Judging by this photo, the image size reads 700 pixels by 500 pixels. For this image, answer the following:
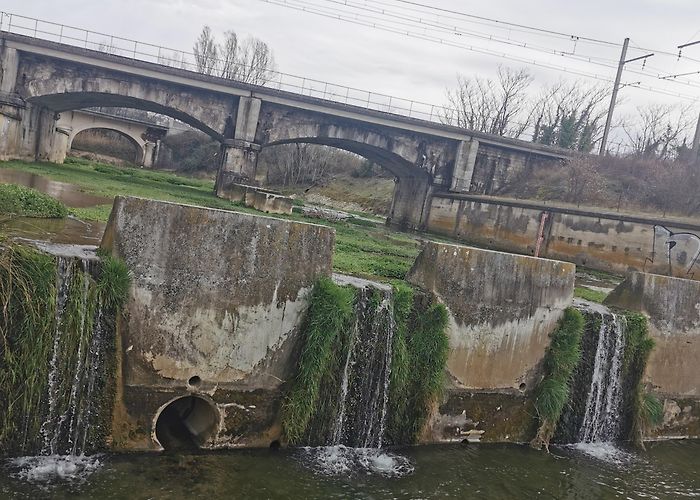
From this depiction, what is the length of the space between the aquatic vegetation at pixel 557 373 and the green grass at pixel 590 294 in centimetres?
246

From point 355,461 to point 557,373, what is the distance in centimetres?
391

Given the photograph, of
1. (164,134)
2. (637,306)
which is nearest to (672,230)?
(637,306)

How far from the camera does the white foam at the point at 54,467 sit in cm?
592

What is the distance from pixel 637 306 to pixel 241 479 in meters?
7.85

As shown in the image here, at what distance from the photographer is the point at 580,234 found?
22.0 m

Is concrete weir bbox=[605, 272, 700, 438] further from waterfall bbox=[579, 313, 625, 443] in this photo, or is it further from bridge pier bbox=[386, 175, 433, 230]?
bridge pier bbox=[386, 175, 433, 230]

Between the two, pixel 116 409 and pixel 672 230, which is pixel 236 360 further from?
pixel 672 230

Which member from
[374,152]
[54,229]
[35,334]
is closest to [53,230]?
[54,229]

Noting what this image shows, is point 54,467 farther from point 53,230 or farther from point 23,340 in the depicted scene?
point 53,230

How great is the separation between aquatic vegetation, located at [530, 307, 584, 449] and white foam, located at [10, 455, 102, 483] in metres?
6.67

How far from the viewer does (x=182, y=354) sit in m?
7.20

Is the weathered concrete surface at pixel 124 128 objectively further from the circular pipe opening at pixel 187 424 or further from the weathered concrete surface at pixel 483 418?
the weathered concrete surface at pixel 483 418

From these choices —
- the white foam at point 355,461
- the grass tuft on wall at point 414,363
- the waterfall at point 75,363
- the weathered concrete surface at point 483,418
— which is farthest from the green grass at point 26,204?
the weathered concrete surface at point 483,418

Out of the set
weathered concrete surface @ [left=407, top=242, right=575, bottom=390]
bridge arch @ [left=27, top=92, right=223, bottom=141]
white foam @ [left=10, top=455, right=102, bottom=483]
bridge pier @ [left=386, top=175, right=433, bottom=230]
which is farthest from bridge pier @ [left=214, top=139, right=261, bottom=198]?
white foam @ [left=10, top=455, right=102, bottom=483]
